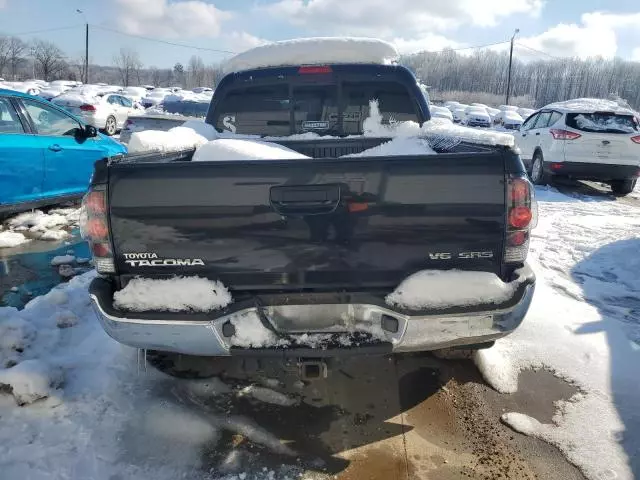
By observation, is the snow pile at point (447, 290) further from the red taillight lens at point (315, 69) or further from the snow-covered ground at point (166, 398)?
the red taillight lens at point (315, 69)

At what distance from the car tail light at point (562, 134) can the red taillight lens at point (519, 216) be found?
8.71 meters

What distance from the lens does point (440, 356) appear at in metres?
3.29

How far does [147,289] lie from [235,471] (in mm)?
983

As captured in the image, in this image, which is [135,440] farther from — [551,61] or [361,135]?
[551,61]

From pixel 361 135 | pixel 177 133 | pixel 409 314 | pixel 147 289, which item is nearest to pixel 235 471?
pixel 147 289

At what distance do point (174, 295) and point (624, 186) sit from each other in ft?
35.2

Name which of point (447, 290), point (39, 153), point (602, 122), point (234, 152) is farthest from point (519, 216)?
point (602, 122)

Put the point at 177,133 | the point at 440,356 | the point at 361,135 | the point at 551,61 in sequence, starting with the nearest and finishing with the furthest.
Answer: the point at 440,356 < the point at 177,133 < the point at 361,135 < the point at 551,61

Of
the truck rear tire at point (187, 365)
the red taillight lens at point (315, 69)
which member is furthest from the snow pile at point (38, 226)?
the red taillight lens at point (315, 69)

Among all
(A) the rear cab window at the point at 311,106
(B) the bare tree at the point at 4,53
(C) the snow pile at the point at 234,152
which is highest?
(B) the bare tree at the point at 4,53

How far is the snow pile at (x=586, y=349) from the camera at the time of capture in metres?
2.57

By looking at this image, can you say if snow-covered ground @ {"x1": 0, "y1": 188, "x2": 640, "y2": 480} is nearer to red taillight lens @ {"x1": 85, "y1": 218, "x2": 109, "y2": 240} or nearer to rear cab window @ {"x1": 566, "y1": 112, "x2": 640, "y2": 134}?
red taillight lens @ {"x1": 85, "y1": 218, "x2": 109, "y2": 240}

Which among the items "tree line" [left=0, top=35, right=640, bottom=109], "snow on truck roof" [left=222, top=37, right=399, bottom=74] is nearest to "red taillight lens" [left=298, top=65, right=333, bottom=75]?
"snow on truck roof" [left=222, top=37, right=399, bottom=74]

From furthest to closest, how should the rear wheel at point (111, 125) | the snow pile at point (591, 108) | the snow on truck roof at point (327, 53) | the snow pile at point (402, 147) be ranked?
the rear wheel at point (111, 125) → the snow pile at point (591, 108) → the snow on truck roof at point (327, 53) → the snow pile at point (402, 147)
